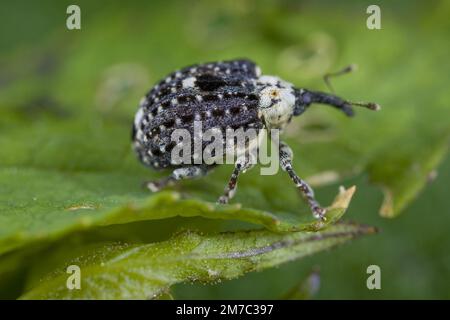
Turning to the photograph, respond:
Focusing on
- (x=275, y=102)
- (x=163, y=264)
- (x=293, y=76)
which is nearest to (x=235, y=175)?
(x=275, y=102)

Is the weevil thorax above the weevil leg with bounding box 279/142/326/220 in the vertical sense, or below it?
above

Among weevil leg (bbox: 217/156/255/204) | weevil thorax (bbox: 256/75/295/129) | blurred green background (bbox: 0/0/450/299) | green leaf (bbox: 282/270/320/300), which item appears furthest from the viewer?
blurred green background (bbox: 0/0/450/299)

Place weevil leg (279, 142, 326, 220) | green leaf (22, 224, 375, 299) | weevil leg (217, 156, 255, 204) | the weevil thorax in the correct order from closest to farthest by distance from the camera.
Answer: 1. green leaf (22, 224, 375, 299)
2. weevil leg (279, 142, 326, 220)
3. weevil leg (217, 156, 255, 204)
4. the weevil thorax

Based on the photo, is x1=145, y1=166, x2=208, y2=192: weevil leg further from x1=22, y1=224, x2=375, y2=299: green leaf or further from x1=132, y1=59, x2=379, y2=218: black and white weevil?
x1=22, y1=224, x2=375, y2=299: green leaf

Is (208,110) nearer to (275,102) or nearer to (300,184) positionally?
(275,102)

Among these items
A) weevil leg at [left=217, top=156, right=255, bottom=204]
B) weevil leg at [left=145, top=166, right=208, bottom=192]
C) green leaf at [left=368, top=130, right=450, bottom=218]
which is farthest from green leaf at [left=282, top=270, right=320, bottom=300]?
weevil leg at [left=145, top=166, right=208, bottom=192]
